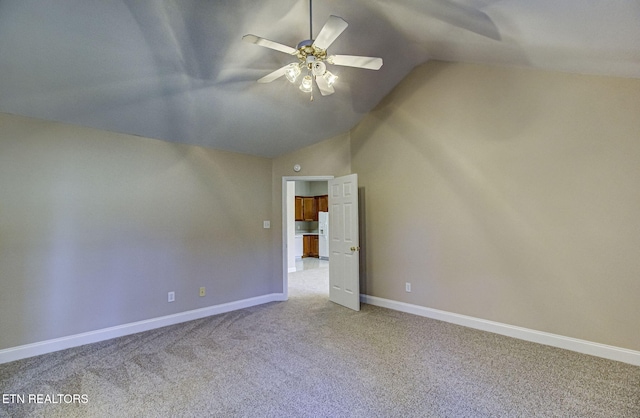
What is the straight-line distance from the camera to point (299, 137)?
4418 millimetres

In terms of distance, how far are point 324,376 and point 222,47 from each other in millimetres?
2881

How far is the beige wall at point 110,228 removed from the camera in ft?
9.29

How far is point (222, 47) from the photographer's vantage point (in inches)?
99.2

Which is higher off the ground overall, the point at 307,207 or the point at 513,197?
the point at 307,207

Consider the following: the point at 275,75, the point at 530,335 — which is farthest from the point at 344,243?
the point at 275,75

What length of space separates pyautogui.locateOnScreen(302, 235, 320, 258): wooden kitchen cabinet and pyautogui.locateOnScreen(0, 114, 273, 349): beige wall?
5151 millimetres

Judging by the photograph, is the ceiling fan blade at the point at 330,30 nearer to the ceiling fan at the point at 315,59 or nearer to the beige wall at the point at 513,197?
the ceiling fan at the point at 315,59

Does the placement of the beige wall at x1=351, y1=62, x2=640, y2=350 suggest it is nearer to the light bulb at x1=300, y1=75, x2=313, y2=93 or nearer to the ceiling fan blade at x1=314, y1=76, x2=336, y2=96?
the ceiling fan blade at x1=314, y1=76, x2=336, y2=96

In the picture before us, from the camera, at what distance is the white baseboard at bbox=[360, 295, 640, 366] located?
266cm

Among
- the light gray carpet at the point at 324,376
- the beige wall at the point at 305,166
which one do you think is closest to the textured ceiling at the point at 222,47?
the beige wall at the point at 305,166

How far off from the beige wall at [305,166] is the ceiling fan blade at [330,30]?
2650mm

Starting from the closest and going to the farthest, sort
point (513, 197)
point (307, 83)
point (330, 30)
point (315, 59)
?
point (330, 30)
point (315, 59)
point (307, 83)
point (513, 197)

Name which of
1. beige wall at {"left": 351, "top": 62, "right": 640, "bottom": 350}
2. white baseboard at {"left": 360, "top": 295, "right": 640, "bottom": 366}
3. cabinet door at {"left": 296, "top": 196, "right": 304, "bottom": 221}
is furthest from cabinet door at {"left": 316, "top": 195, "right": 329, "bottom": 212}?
white baseboard at {"left": 360, "top": 295, "right": 640, "bottom": 366}

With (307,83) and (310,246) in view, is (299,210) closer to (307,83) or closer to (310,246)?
(310,246)
